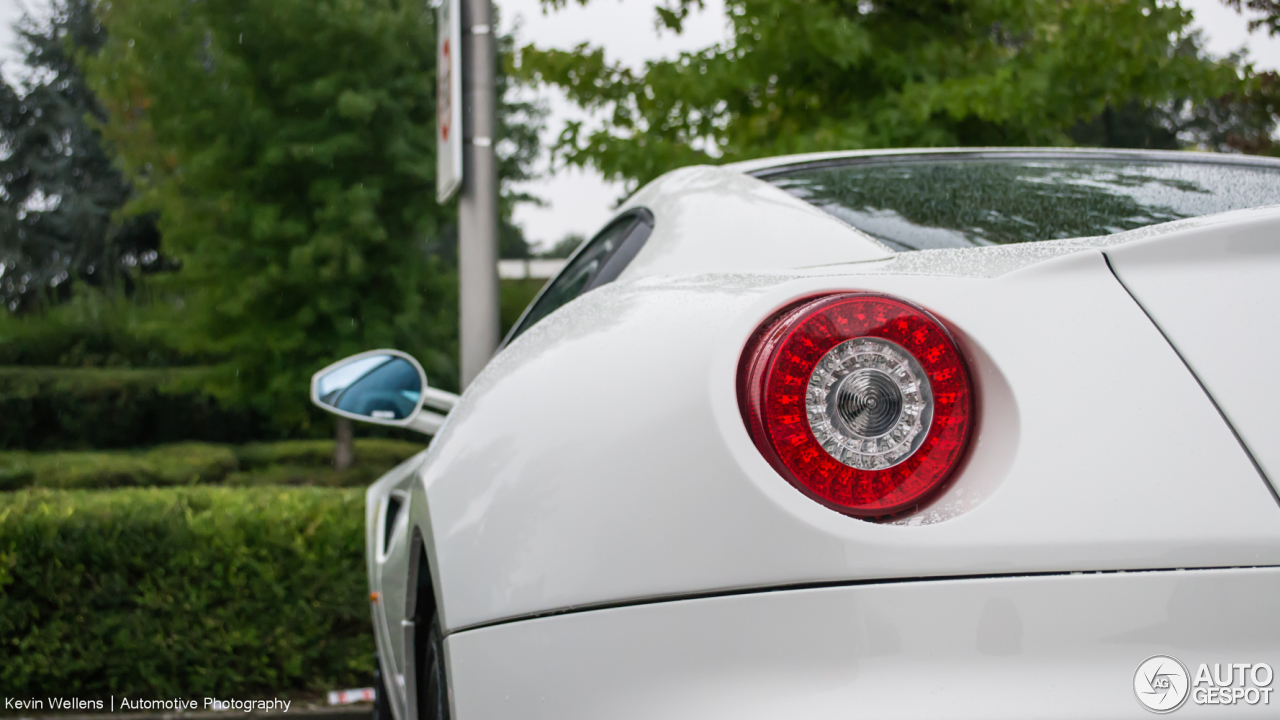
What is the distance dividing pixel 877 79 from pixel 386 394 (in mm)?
4728

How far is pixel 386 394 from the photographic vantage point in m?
2.82

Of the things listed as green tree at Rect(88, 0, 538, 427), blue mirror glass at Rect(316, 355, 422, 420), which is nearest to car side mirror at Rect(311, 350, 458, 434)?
blue mirror glass at Rect(316, 355, 422, 420)

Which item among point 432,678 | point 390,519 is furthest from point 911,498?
point 390,519

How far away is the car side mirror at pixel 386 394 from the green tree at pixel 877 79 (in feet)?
11.8

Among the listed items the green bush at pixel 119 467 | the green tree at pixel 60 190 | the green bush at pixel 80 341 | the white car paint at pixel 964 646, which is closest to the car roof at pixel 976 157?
the white car paint at pixel 964 646

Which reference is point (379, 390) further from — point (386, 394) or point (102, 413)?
point (102, 413)

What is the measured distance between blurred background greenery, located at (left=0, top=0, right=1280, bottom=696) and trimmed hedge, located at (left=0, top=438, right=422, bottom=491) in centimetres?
8

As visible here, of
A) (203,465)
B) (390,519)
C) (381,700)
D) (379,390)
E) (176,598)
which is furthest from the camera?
(203,465)

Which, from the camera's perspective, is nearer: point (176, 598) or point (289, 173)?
point (176, 598)

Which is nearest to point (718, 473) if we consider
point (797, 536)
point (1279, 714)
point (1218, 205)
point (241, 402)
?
point (797, 536)

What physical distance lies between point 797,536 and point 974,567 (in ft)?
0.57

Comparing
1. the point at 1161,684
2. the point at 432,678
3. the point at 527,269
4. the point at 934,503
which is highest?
the point at 934,503

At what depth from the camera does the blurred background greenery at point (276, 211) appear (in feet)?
16.7

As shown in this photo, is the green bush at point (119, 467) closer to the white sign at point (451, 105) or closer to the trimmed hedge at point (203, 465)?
the trimmed hedge at point (203, 465)
